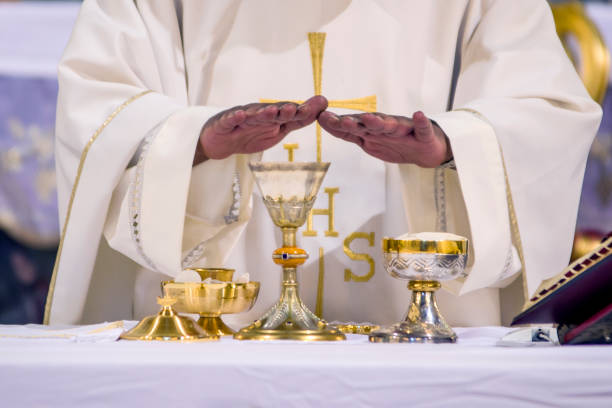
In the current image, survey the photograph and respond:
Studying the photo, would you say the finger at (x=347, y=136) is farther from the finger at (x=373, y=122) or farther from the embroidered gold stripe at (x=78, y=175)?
the embroidered gold stripe at (x=78, y=175)

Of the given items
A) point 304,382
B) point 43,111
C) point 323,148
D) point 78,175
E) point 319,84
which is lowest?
point 304,382

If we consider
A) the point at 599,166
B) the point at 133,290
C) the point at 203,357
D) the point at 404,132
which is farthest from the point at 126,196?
the point at 599,166

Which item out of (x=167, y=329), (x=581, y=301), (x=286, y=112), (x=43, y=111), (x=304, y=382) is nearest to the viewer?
(x=304, y=382)

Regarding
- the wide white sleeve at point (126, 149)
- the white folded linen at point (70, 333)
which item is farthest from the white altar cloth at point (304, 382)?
the wide white sleeve at point (126, 149)

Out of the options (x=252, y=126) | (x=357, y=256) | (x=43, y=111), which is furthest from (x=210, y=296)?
(x=43, y=111)

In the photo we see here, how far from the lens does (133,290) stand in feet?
6.18

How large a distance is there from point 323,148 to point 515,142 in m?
0.44

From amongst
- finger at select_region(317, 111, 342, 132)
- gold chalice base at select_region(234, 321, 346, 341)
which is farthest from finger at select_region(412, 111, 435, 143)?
gold chalice base at select_region(234, 321, 346, 341)

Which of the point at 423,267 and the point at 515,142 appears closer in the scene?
the point at 423,267

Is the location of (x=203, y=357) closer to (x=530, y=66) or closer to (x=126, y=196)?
(x=126, y=196)

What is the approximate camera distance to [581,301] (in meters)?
1.13

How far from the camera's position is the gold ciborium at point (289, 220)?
4.40 ft

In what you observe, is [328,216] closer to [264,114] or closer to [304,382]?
[264,114]

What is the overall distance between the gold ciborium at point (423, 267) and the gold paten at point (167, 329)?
27 cm
